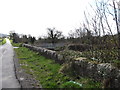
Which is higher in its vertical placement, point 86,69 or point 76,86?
point 86,69

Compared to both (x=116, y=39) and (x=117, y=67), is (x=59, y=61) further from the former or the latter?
(x=117, y=67)

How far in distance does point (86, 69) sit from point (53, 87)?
1569mm

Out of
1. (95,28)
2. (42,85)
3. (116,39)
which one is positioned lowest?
(42,85)

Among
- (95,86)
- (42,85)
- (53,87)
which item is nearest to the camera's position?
(95,86)

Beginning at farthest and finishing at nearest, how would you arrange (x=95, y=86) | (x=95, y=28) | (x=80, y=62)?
(x=95, y=28) < (x=80, y=62) < (x=95, y=86)

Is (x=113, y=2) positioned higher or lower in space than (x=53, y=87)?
higher

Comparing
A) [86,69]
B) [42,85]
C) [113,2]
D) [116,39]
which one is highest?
[113,2]

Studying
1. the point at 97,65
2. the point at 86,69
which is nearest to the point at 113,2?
the point at 97,65

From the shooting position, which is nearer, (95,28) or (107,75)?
(107,75)

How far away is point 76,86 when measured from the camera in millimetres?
5070

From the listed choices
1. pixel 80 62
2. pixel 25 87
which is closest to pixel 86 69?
pixel 80 62

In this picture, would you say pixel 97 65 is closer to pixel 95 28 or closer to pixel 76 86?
pixel 76 86

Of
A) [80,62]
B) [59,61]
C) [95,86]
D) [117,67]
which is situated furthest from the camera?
[59,61]

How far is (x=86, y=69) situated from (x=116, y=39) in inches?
66.0
